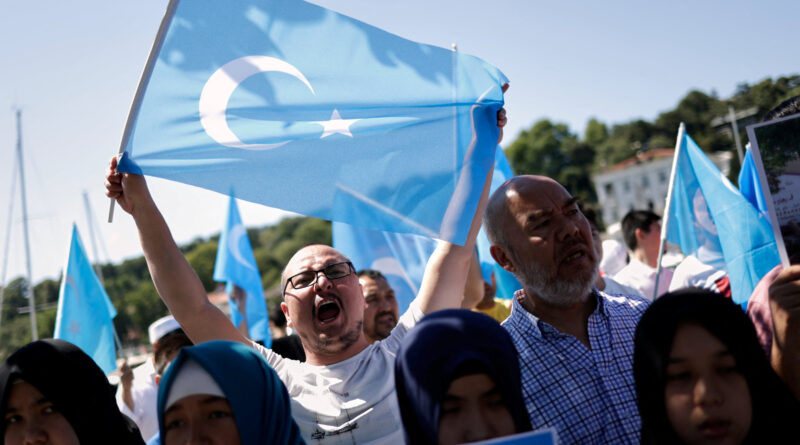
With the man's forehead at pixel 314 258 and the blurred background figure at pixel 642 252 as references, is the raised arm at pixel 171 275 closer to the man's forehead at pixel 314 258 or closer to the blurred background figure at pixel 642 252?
the man's forehead at pixel 314 258

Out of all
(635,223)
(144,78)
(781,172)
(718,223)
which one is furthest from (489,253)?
(781,172)

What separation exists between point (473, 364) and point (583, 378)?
2.09 feet

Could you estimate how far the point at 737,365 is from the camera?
6.25 ft

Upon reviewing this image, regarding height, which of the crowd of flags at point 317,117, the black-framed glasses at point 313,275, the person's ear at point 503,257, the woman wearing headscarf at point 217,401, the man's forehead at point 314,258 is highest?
the crowd of flags at point 317,117

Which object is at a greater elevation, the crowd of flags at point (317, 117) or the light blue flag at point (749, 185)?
the crowd of flags at point (317, 117)

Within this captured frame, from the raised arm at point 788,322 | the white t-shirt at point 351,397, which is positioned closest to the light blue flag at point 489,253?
the white t-shirt at point 351,397

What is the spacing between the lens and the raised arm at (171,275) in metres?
2.95

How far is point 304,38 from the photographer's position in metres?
3.34

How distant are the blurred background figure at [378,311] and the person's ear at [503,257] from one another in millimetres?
1957

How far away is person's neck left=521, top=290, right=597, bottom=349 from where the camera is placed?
2.67m

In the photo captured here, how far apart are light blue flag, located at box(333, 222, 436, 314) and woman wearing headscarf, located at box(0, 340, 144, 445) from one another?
350cm

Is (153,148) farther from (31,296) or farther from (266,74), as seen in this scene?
(31,296)

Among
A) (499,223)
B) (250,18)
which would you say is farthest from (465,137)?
(250,18)

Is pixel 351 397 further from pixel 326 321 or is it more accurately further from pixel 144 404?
pixel 144 404
